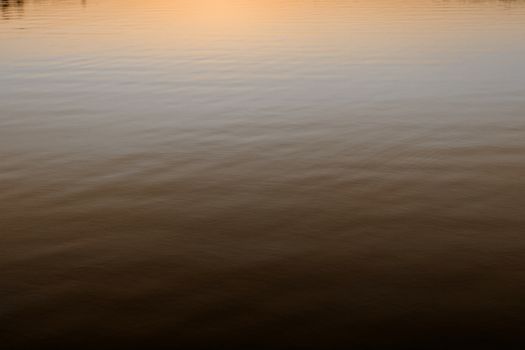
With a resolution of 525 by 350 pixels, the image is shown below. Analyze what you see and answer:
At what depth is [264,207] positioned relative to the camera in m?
5.70

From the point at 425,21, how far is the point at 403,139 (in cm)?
1927

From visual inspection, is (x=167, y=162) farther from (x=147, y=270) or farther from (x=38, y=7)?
(x=38, y=7)

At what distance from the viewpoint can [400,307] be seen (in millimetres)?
3891

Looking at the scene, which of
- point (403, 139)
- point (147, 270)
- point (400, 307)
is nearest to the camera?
point (400, 307)

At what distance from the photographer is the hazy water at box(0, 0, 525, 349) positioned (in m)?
3.83

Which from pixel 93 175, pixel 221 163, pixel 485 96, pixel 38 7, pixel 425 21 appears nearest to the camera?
pixel 93 175

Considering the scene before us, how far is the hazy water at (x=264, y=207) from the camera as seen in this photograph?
3828 millimetres

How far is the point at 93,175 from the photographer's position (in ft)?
22.2

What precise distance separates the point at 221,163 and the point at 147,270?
2.90 metres

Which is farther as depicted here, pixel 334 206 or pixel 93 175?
pixel 93 175

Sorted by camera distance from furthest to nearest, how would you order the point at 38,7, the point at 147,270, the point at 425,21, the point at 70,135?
the point at 38,7 < the point at 425,21 < the point at 70,135 < the point at 147,270

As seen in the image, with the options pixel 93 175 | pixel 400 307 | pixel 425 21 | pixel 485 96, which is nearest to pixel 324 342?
pixel 400 307

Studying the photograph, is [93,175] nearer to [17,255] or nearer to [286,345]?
[17,255]

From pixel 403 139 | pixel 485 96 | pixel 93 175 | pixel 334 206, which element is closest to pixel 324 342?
pixel 334 206
